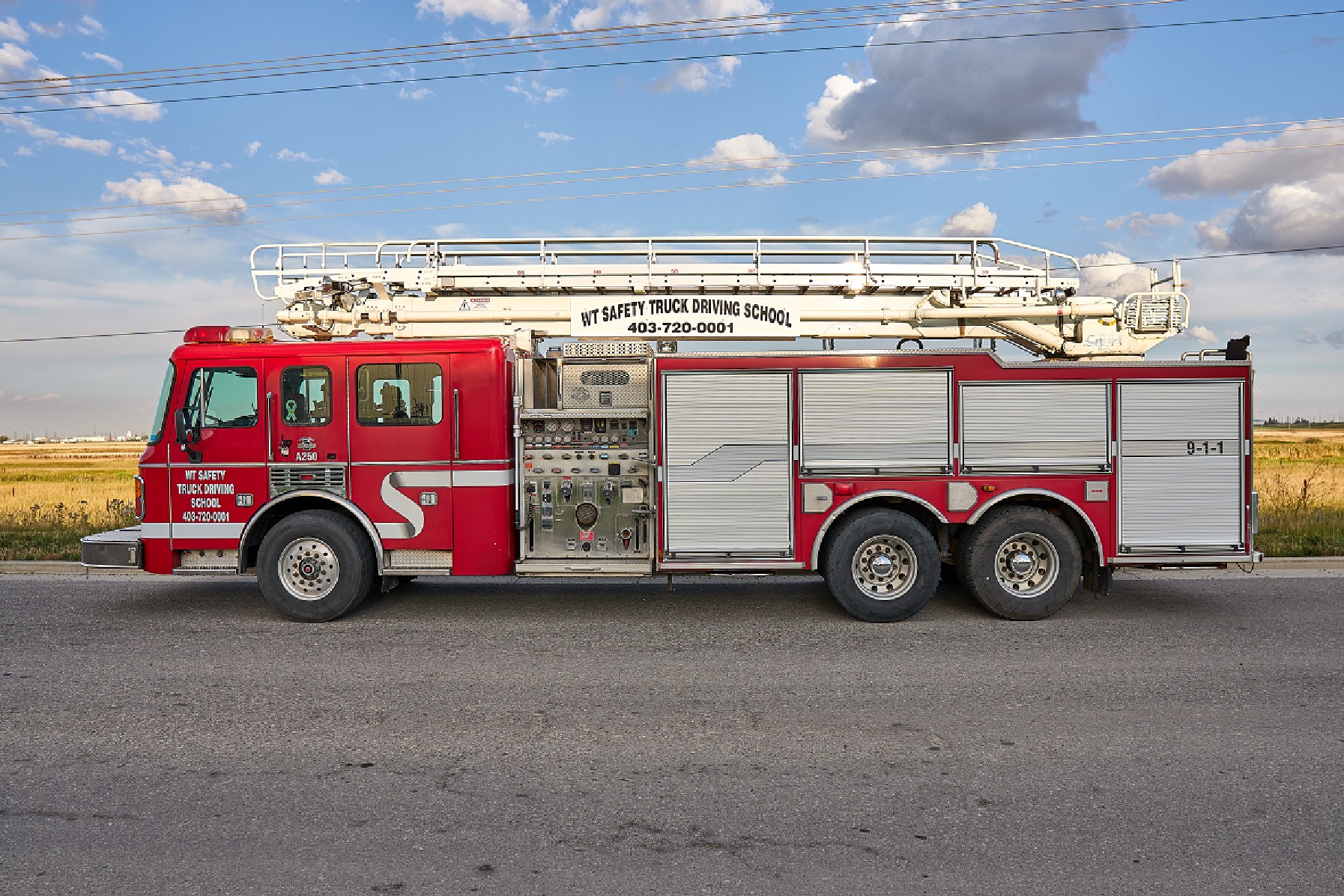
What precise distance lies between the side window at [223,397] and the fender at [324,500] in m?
0.80

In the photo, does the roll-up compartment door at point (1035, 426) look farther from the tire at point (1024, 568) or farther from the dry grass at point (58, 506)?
the dry grass at point (58, 506)

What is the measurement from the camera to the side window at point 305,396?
7.71 meters

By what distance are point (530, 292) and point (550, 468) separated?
2.56 m

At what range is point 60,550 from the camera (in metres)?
11.4

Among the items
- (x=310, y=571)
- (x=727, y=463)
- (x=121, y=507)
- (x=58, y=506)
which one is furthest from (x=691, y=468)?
(x=58, y=506)

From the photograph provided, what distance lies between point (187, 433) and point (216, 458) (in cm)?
34

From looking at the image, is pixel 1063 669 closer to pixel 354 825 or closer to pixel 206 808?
pixel 354 825

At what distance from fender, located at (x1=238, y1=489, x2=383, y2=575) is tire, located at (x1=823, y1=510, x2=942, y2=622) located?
3942 mm

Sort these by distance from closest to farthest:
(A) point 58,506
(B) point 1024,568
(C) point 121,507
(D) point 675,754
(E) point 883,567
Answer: (D) point 675,754 < (E) point 883,567 < (B) point 1024,568 < (C) point 121,507 < (A) point 58,506

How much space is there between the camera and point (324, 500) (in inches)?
306

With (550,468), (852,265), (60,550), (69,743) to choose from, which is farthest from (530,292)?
(60,550)

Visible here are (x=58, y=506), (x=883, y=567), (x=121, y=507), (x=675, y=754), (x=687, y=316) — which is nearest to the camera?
(x=675, y=754)

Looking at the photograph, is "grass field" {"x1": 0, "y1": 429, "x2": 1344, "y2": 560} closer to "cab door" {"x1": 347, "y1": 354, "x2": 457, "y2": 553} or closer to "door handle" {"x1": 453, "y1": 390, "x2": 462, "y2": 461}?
"cab door" {"x1": 347, "y1": 354, "x2": 457, "y2": 553}

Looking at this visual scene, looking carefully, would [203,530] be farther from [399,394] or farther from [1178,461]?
[1178,461]
